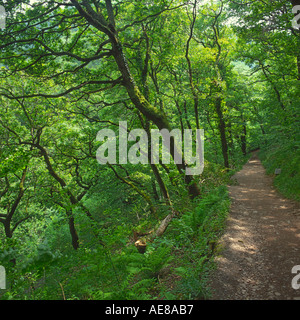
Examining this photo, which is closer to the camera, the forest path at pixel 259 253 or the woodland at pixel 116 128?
the forest path at pixel 259 253

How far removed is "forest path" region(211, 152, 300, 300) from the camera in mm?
4234

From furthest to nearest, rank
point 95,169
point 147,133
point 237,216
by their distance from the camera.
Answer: point 95,169 → point 147,133 → point 237,216

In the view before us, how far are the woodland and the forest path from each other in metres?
0.32

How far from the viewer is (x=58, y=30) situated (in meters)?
8.48

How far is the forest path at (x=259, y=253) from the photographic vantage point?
4.23 metres

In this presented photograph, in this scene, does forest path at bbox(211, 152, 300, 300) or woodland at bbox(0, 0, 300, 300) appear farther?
woodland at bbox(0, 0, 300, 300)

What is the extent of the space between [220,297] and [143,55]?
462 inches

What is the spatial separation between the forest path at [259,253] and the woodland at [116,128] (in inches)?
12.6

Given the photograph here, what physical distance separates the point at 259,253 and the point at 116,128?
1168cm

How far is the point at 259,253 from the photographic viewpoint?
5562 mm

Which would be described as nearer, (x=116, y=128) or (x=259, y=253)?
(x=259, y=253)

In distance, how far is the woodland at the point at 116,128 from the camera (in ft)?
18.8
